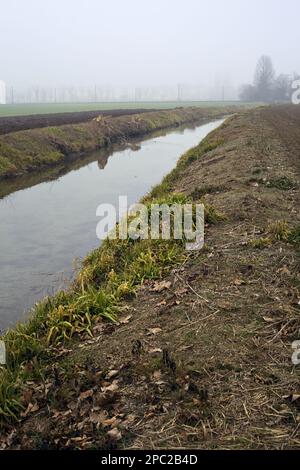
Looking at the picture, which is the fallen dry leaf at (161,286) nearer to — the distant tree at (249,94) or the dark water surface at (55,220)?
the dark water surface at (55,220)

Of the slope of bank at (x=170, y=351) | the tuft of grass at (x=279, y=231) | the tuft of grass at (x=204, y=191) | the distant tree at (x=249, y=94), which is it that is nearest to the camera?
the slope of bank at (x=170, y=351)

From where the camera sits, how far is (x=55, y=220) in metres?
14.3

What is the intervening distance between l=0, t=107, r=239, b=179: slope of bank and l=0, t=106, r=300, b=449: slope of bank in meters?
14.9

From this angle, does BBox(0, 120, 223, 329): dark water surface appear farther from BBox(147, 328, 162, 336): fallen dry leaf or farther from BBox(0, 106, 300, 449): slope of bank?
BBox(147, 328, 162, 336): fallen dry leaf

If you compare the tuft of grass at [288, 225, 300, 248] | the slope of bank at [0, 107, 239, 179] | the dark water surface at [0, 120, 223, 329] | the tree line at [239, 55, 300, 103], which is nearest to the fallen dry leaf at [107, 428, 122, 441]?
the dark water surface at [0, 120, 223, 329]

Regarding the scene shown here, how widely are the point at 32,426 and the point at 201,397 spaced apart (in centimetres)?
176

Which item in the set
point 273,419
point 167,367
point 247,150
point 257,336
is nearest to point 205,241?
point 257,336

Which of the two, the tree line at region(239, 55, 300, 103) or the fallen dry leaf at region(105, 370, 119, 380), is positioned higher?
the tree line at region(239, 55, 300, 103)

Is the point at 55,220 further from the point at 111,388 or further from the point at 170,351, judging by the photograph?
the point at 111,388

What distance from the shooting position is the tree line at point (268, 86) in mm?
158000

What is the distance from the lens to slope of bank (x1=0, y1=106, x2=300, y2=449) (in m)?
4.34

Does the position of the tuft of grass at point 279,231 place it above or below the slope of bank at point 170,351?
above

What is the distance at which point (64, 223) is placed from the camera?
550 inches

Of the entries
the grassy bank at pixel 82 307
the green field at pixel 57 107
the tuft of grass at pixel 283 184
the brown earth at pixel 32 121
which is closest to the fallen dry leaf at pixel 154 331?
the grassy bank at pixel 82 307
